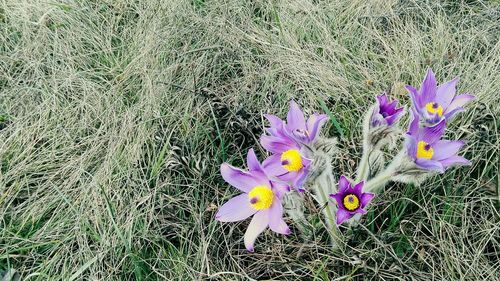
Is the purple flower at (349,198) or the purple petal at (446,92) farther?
the purple petal at (446,92)

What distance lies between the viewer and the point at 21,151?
179 cm

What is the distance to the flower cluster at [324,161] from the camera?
3.85ft

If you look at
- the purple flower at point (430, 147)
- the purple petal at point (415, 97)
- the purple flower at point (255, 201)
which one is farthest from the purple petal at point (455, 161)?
the purple flower at point (255, 201)

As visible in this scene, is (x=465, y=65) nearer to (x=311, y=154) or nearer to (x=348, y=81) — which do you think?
(x=348, y=81)

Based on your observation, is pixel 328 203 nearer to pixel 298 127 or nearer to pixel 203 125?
pixel 298 127

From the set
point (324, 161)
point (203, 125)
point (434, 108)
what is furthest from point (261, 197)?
point (203, 125)

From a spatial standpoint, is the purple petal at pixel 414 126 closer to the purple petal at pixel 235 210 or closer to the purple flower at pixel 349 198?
the purple flower at pixel 349 198

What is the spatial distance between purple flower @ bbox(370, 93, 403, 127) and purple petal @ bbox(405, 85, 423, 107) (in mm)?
34

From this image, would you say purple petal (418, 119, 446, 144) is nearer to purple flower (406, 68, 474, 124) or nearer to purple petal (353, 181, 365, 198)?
purple flower (406, 68, 474, 124)

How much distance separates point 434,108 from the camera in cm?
124

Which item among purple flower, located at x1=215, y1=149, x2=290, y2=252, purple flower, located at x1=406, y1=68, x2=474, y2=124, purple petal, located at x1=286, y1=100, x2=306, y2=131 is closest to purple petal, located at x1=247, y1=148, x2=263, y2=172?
purple flower, located at x1=215, y1=149, x2=290, y2=252

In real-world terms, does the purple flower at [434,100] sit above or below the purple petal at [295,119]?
above

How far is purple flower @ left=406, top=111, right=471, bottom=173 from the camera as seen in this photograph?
1154 millimetres

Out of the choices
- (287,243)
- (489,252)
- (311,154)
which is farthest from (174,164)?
(489,252)
